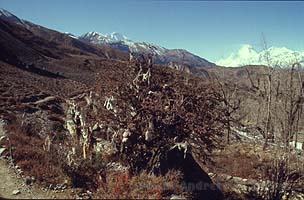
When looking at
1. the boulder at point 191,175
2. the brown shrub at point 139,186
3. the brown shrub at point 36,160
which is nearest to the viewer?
the brown shrub at point 139,186

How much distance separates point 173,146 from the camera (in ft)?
44.7

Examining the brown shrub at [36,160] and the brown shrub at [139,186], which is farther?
the brown shrub at [36,160]

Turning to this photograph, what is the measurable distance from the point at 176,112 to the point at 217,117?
6.04ft

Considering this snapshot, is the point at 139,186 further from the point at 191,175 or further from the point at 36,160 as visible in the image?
the point at 36,160

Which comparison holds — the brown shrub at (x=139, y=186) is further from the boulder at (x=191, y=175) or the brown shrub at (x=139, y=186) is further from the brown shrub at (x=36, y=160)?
the brown shrub at (x=36, y=160)

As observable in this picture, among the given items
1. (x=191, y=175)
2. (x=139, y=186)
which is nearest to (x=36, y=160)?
(x=139, y=186)

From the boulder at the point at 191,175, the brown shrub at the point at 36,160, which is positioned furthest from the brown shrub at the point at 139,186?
the brown shrub at the point at 36,160

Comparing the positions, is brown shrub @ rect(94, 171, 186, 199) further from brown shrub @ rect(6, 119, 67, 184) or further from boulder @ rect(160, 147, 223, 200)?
brown shrub @ rect(6, 119, 67, 184)

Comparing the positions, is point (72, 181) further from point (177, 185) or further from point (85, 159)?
point (177, 185)

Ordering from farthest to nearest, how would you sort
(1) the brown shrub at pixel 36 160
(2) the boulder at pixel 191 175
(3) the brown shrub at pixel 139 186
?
(2) the boulder at pixel 191 175
(1) the brown shrub at pixel 36 160
(3) the brown shrub at pixel 139 186

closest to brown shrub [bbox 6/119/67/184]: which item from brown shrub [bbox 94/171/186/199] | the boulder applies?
brown shrub [bbox 94/171/186/199]

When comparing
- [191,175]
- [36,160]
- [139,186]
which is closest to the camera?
[139,186]

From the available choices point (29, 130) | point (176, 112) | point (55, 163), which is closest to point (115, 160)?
point (55, 163)

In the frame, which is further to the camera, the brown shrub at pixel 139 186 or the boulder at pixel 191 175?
the boulder at pixel 191 175
